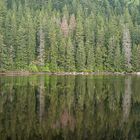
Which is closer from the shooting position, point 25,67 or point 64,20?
point 25,67

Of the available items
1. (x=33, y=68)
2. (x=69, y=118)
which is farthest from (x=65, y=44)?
(x=69, y=118)

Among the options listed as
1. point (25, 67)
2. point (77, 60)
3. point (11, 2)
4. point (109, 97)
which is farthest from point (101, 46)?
point (109, 97)

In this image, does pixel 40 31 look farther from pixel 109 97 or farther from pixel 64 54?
pixel 109 97

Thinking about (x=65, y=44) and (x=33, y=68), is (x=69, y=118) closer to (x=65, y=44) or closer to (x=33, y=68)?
(x=33, y=68)

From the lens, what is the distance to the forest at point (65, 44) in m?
127

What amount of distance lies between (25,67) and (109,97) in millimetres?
83083

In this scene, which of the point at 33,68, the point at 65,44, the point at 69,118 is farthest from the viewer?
the point at 65,44

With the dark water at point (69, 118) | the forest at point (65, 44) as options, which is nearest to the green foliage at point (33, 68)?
the forest at point (65, 44)

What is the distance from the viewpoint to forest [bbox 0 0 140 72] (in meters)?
127

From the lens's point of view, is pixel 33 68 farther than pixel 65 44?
No

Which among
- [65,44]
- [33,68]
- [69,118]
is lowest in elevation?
[69,118]

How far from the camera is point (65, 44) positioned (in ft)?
439

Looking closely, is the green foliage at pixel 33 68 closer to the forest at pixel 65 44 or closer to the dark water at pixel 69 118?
the forest at pixel 65 44

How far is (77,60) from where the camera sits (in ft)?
427
